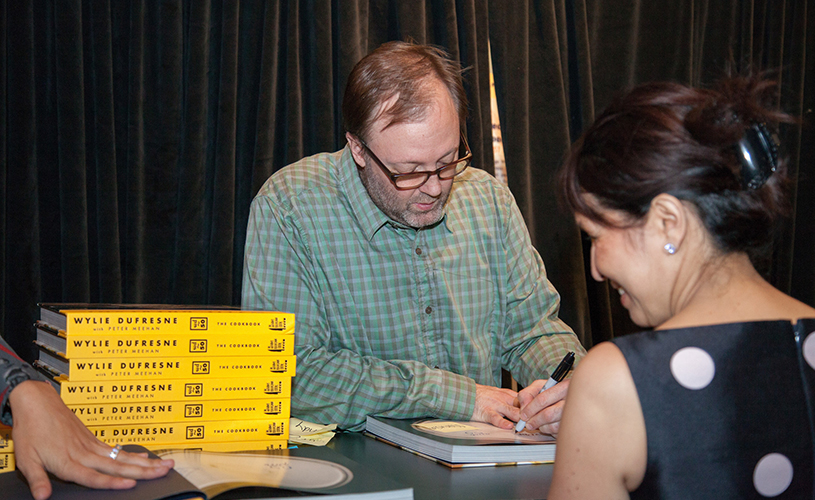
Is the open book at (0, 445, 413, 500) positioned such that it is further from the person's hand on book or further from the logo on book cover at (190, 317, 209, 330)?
the logo on book cover at (190, 317, 209, 330)

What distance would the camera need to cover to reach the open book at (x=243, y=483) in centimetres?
85

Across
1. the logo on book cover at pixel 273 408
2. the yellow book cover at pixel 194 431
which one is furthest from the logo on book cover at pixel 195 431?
the logo on book cover at pixel 273 408

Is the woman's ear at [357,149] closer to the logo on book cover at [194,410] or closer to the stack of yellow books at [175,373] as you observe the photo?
the stack of yellow books at [175,373]

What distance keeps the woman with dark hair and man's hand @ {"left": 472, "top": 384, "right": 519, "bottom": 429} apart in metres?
0.61

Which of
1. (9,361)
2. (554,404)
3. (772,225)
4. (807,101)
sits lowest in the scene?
(554,404)

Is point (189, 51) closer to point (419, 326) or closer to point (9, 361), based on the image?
point (419, 326)

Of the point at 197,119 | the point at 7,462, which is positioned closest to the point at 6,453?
the point at 7,462

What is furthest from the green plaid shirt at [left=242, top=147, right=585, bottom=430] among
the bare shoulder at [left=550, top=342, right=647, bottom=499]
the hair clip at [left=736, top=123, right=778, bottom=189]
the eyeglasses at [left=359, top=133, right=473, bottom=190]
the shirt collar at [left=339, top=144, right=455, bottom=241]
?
the hair clip at [left=736, top=123, right=778, bottom=189]

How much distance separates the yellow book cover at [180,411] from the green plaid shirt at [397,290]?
1.02 ft

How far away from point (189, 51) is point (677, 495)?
2.15 m

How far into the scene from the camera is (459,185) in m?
2.00

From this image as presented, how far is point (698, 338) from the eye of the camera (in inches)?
31.4

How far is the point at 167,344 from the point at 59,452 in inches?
9.9

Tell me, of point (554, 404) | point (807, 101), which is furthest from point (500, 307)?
point (807, 101)
